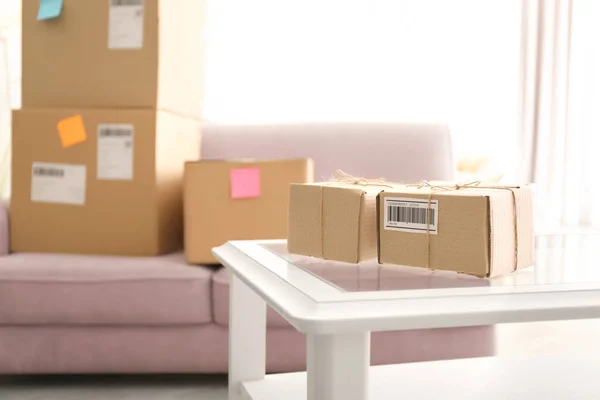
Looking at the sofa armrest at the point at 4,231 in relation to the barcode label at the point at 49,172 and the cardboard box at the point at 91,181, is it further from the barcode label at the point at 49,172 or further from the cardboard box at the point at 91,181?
the barcode label at the point at 49,172

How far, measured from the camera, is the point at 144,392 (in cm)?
162

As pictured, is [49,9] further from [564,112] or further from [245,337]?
[564,112]

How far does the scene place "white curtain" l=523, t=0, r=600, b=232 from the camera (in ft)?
10.8

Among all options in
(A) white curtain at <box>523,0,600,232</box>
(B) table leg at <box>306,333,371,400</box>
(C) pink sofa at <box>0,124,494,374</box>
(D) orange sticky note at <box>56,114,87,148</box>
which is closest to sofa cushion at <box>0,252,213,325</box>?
(C) pink sofa at <box>0,124,494,374</box>

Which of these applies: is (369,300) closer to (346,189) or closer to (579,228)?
(346,189)

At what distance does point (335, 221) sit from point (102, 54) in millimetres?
1298

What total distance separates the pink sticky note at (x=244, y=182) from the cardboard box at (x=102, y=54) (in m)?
0.33

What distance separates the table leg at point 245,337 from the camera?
97cm

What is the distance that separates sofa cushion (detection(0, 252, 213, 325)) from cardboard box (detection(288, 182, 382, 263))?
0.78 meters

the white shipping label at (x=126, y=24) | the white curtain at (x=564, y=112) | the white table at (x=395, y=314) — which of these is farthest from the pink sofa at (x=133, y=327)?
the white curtain at (x=564, y=112)

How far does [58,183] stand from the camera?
185 cm

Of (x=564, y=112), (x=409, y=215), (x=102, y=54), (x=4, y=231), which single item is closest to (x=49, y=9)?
(x=102, y=54)

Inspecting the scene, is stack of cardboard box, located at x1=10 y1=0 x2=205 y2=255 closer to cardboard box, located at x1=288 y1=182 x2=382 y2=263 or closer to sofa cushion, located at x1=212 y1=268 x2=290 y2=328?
sofa cushion, located at x1=212 y1=268 x2=290 y2=328

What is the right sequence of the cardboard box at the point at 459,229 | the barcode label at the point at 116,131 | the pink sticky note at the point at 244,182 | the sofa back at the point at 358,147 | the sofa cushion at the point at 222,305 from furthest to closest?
the sofa back at the point at 358,147 → the barcode label at the point at 116,131 → the pink sticky note at the point at 244,182 → the sofa cushion at the point at 222,305 → the cardboard box at the point at 459,229
